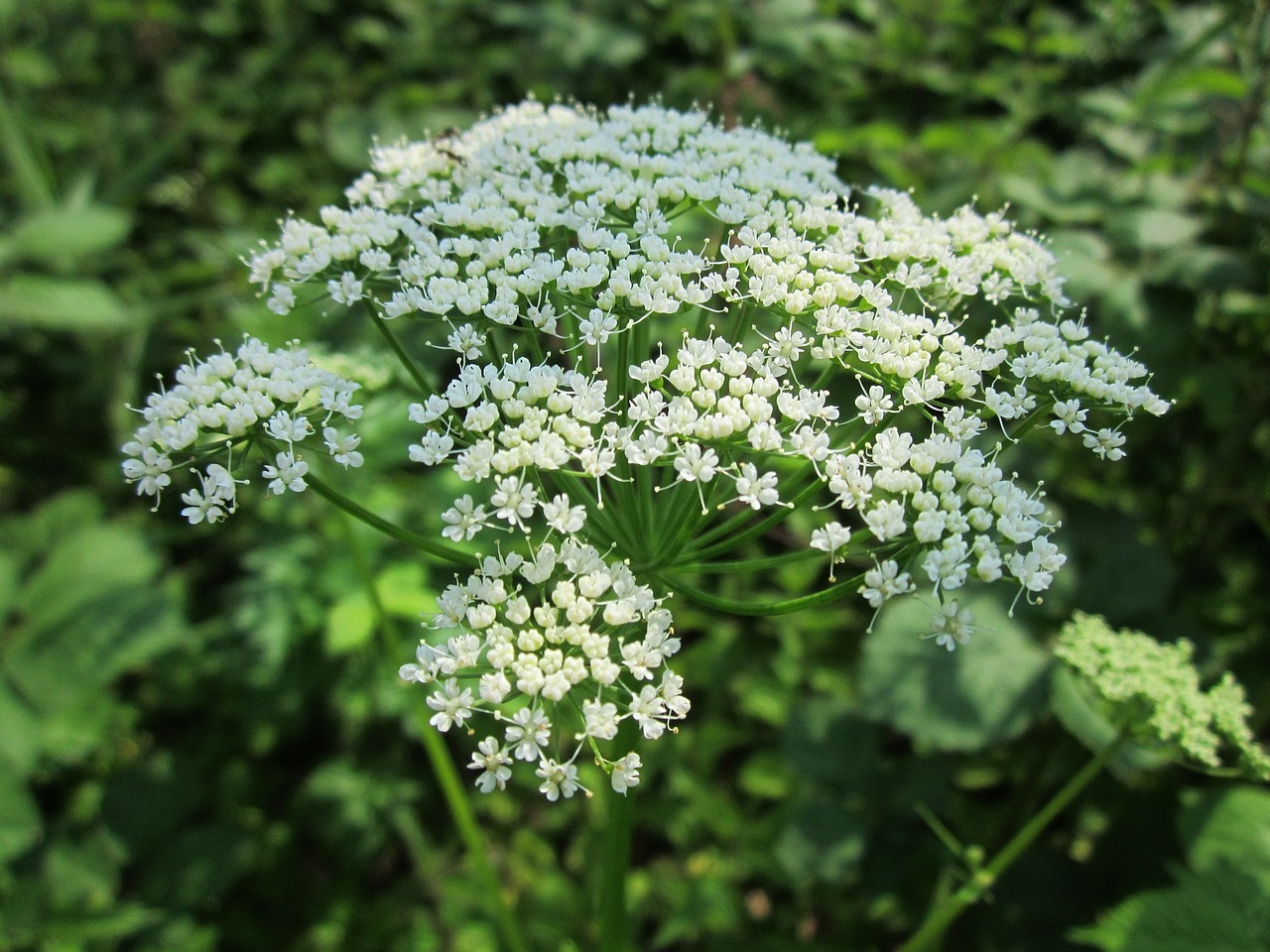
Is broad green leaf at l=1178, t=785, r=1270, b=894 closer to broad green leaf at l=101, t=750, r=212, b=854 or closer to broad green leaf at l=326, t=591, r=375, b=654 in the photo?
broad green leaf at l=326, t=591, r=375, b=654

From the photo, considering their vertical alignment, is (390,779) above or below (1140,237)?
below

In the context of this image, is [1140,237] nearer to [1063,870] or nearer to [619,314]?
[619,314]

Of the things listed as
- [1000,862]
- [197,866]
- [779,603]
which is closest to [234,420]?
[779,603]

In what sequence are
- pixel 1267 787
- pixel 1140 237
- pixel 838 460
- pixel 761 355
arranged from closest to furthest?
pixel 838 460 < pixel 761 355 < pixel 1140 237 < pixel 1267 787

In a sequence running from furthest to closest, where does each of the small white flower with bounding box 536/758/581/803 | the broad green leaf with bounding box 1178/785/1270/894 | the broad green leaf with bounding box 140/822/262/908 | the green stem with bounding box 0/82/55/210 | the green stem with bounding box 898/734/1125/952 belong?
the green stem with bounding box 0/82/55/210
the broad green leaf with bounding box 140/822/262/908
the broad green leaf with bounding box 1178/785/1270/894
the green stem with bounding box 898/734/1125/952
the small white flower with bounding box 536/758/581/803

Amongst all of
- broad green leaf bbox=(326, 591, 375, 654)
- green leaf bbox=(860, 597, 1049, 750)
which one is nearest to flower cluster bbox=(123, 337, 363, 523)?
broad green leaf bbox=(326, 591, 375, 654)

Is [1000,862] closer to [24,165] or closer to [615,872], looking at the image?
[615,872]

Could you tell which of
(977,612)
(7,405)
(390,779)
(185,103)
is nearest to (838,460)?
(977,612)
